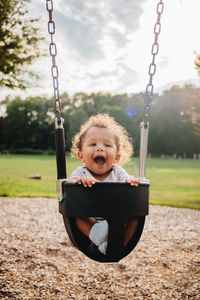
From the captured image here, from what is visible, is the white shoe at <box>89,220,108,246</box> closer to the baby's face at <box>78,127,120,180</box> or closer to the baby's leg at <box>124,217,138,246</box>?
the baby's leg at <box>124,217,138,246</box>

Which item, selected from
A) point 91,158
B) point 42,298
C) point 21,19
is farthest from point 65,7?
point 21,19

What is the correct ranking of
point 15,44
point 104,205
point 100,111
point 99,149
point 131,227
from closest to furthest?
point 104,205
point 131,227
point 99,149
point 15,44
point 100,111

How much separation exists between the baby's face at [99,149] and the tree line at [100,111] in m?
37.2

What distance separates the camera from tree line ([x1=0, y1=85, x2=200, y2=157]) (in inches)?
1708

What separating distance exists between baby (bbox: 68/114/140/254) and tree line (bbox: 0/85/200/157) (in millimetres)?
37020

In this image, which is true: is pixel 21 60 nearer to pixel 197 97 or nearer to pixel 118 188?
pixel 197 97

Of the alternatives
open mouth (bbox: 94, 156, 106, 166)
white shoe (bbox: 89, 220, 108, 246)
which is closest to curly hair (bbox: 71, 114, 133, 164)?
open mouth (bbox: 94, 156, 106, 166)

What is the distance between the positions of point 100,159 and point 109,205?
22.3 inches

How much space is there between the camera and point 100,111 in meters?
48.5

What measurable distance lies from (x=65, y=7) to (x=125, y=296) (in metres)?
3.06

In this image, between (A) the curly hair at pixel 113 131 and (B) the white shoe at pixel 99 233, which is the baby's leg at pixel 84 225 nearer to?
(B) the white shoe at pixel 99 233

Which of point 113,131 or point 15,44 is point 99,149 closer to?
point 113,131

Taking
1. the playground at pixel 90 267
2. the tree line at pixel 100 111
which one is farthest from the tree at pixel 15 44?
the tree line at pixel 100 111

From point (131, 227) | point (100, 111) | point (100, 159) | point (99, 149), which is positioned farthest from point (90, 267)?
point (100, 111)
